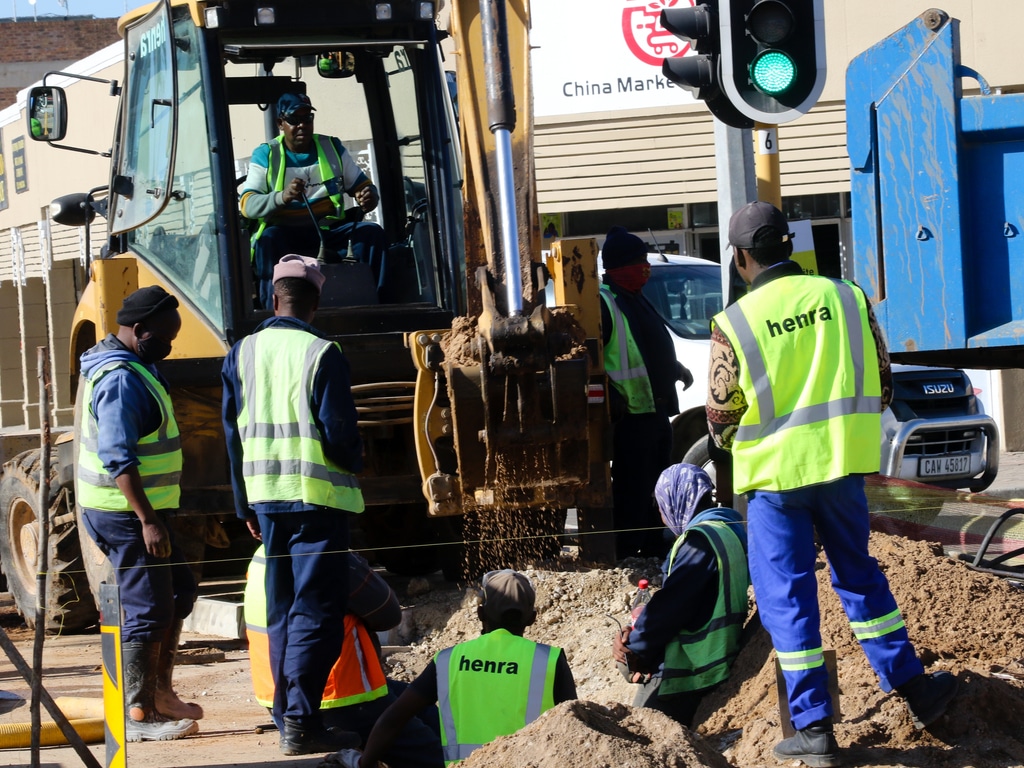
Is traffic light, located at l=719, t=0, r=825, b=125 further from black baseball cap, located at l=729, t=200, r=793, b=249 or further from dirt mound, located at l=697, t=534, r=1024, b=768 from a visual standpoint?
dirt mound, located at l=697, t=534, r=1024, b=768

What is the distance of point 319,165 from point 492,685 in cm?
400

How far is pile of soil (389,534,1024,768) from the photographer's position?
428cm

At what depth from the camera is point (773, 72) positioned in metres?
6.38

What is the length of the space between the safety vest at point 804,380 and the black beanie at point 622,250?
3.63 meters

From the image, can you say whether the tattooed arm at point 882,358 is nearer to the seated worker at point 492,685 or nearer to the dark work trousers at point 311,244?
the seated worker at point 492,685

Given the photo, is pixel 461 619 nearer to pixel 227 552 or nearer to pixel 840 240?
pixel 227 552

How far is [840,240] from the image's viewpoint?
17.3m

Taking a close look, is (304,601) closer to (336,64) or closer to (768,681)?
(768,681)

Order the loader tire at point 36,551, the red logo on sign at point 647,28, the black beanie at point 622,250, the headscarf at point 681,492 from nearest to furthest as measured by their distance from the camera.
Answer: the headscarf at point 681,492
the black beanie at point 622,250
the loader tire at point 36,551
the red logo on sign at point 647,28

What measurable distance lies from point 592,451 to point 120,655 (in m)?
3.15

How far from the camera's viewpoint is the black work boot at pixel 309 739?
5.29m

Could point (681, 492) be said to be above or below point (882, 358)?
below

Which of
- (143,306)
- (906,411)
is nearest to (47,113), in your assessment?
(143,306)

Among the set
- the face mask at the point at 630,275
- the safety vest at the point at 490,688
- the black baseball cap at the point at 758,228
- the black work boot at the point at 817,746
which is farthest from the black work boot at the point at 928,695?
the face mask at the point at 630,275
